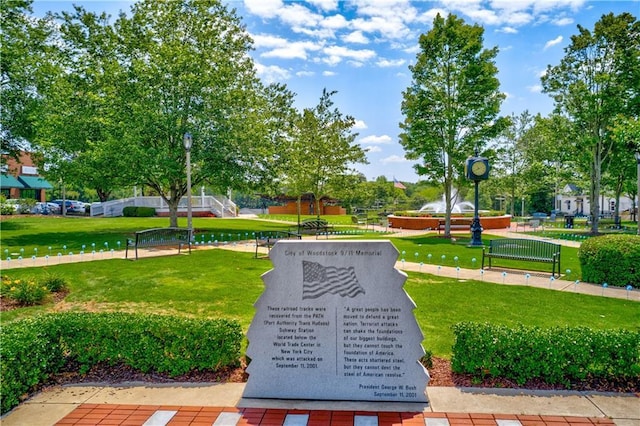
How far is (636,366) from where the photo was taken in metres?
4.64

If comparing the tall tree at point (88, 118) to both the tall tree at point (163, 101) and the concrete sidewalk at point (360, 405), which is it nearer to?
the tall tree at point (163, 101)

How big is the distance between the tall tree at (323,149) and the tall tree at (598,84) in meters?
12.6

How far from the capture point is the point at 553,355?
183 inches

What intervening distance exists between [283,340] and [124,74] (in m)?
19.3

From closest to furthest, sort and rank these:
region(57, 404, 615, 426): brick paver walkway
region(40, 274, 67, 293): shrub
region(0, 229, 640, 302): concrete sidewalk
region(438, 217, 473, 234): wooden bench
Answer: region(57, 404, 615, 426): brick paver walkway, region(40, 274, 67, 293): shrub, region(0, 229, 640, 302): concrete sidewalk, region(438, 217, 473, 234): wooden bench

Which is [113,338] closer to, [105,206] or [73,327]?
[73,327]

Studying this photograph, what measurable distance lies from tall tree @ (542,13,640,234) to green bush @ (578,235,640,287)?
15.0m

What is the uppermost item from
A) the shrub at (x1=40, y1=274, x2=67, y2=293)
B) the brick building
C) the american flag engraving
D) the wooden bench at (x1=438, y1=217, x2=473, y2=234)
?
the brick building

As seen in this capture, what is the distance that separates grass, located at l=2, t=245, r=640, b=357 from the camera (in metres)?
7.25

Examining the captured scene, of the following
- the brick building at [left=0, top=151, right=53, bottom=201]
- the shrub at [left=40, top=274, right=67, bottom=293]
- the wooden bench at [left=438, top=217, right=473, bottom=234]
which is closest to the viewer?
the shrub at [left=40, top=274, right=67, bottom=293]

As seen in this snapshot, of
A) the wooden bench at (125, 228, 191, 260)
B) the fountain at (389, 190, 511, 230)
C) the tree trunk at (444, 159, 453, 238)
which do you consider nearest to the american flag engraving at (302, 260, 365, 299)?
the wooden bench at (125, 228, 191, 260)

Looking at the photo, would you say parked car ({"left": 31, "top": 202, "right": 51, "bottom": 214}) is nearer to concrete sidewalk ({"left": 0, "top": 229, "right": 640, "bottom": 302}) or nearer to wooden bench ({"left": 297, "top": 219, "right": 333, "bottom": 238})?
concrete sidewalk ({"left": 0, "top": 229, "right": 640, "bottom": 302})

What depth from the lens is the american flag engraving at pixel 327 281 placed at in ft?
15.1

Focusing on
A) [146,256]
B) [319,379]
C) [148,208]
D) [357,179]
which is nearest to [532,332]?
[319,379]
